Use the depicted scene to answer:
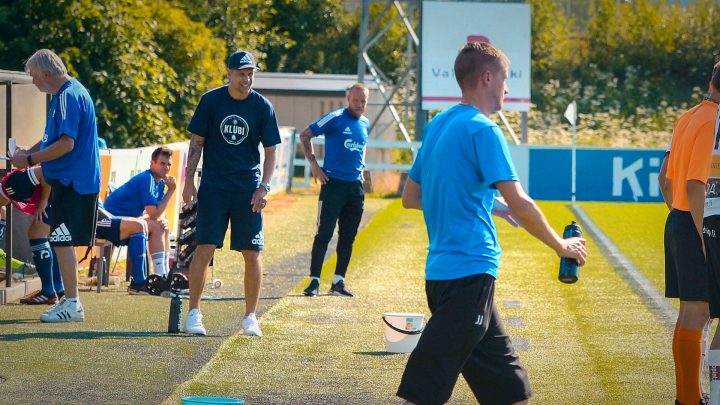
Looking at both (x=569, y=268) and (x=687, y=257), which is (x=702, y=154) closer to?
(x=687, y=257)

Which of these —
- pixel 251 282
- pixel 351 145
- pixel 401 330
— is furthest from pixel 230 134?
pixel 351 145

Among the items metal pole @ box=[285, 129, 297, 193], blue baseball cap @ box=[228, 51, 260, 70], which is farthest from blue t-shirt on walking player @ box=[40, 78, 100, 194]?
metal pole @ box=[285, 129, 297, 193]

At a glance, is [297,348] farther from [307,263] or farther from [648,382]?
[307,263]

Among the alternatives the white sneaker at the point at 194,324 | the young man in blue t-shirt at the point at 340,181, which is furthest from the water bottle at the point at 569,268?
the young man in blue t-shirt at the point at 340,181

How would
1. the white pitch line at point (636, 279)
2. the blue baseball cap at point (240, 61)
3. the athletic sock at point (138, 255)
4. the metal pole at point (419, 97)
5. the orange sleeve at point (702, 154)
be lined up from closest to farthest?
the orange sleeve at point (702, 154)
the blue baseball cap at point (240, 61)
the white pitch line at point (636, 279)
the athletic sock at point (138, 255)
the metal pole at point (419, 97)

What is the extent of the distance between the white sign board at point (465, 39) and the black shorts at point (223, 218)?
67.8 feet

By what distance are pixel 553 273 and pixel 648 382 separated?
644cm

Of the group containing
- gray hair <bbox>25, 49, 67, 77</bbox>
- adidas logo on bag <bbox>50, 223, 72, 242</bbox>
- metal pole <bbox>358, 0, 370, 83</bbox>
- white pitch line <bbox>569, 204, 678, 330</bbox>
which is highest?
metal pole <bbox>358, 0, 370, 83</bbox>

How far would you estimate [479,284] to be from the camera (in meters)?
5.32

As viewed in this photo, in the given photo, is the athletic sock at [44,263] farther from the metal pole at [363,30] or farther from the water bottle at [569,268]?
the metal pole at [363,30]

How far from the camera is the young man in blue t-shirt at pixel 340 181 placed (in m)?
12.2

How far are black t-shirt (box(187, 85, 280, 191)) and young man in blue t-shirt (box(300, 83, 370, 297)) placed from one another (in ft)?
9.24

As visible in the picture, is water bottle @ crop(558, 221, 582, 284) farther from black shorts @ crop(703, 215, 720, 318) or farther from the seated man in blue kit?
the seated man in blue kit

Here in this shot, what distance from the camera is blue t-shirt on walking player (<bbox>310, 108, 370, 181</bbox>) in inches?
480
